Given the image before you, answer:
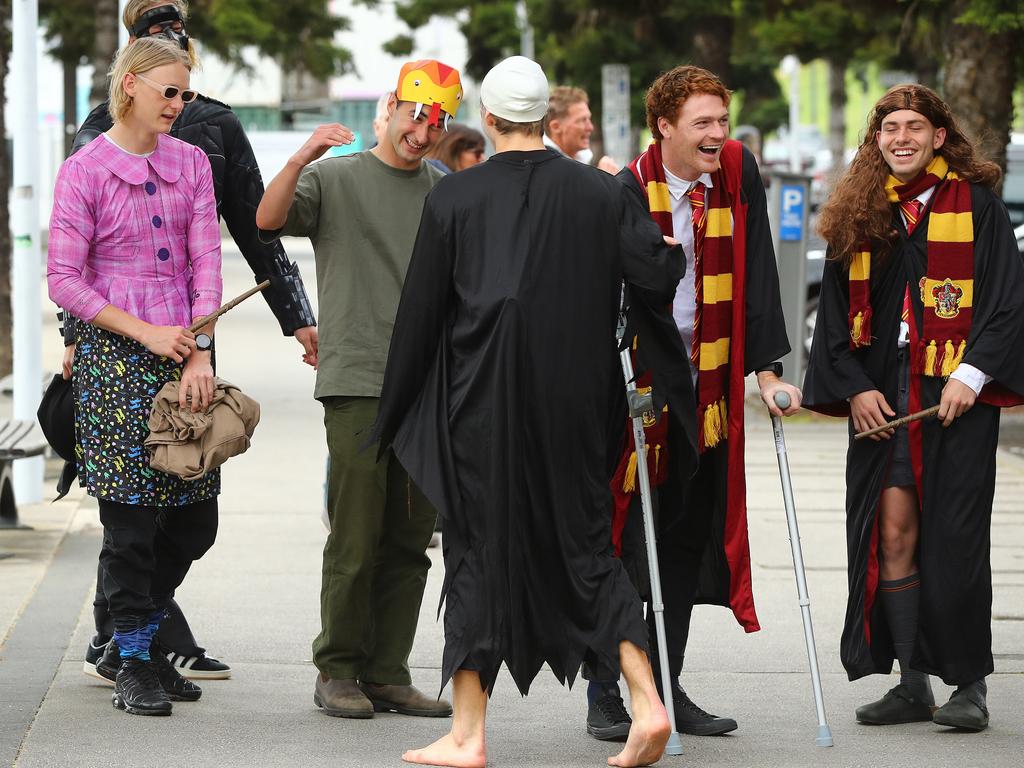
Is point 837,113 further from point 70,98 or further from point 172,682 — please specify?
point 172,682

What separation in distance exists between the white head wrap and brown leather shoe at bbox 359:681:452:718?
1791 millimetres

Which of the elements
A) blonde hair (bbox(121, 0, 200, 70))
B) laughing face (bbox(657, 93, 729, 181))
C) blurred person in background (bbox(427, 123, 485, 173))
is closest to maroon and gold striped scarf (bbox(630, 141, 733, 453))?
laughing face (bbox(657, 93, 729, 181))

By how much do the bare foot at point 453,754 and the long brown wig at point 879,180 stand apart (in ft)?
6.01

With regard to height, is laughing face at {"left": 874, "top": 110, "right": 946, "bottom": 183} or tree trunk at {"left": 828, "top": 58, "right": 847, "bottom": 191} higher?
tree trunk at {"left": 828, "top": 58, "right": 847, "bottom": 191}

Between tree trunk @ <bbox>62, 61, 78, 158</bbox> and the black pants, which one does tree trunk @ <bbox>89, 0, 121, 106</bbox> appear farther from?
tree trunk @ <bbox>62, 61, 78, 158</bbox>

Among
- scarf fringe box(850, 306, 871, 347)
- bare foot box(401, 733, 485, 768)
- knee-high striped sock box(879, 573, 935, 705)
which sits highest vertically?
scarf fringe box(850, 306, 871, 347)

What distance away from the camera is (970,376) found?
5355mm

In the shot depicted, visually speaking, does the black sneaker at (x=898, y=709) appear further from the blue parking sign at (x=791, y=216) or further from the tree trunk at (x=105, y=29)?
the tree trunk at (x=105, y=29)

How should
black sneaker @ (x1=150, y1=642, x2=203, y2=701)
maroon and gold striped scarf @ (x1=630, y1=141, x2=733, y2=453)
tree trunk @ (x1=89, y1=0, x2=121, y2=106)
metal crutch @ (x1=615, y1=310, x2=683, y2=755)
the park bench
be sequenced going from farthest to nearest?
tree trunk @ (x1=89, y1=0, x2=121, y2=106) → the park bench → black sneaker @ (x1=150, y1=642, x2=203, y2=701) → maroon and gold striped scarf @ (x1=630, y1=141, x2=733, y2=453) → metal crutch @ (x1=615, y1=310, x2=683, y2=755)

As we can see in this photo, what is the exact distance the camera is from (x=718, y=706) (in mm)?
5754

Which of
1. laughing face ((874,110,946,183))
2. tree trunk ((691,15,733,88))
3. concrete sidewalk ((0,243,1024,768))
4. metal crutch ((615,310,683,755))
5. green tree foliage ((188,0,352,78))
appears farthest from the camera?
green tree foliage ((188,0,352,78))

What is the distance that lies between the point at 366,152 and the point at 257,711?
1.69m

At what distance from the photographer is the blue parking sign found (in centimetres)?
1434

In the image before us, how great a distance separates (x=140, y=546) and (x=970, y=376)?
8.02ft
